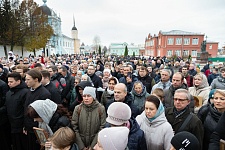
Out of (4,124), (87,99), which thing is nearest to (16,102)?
(4,124)

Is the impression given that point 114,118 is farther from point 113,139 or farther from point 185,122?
point 185,122

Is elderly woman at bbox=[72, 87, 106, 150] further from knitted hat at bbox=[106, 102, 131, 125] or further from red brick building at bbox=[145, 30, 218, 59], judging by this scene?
red brick building at bbox=[145, 30, 218, 59]

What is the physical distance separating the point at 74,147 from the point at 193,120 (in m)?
1.76

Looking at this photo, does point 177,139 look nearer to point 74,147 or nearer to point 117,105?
point 117,105

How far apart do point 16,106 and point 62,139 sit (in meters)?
1.90

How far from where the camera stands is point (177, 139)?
1669mm

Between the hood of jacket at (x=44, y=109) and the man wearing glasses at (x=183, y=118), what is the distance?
6.26 feet

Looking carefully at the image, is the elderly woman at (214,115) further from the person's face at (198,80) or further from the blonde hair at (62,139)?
the blonde hair at (62,139)

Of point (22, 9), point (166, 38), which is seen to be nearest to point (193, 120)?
point (22, 9)

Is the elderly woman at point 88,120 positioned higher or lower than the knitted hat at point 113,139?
lower

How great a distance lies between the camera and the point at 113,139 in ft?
5.59

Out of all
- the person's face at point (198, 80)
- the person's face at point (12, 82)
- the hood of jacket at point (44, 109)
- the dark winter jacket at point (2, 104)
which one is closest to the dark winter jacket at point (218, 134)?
the person's face at point (198, 80)

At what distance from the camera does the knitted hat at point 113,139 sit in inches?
66.5

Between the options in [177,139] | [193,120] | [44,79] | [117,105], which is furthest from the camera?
[44,79]
